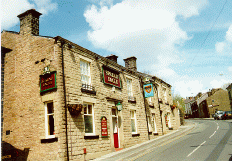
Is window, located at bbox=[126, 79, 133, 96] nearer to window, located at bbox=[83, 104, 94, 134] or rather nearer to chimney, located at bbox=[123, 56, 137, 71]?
chimney, located at bbox=[123, 56, 137, 71]

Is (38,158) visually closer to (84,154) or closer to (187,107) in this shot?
(84,154)

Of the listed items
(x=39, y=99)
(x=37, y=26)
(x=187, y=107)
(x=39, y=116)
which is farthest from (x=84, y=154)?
(x=187, y=107)

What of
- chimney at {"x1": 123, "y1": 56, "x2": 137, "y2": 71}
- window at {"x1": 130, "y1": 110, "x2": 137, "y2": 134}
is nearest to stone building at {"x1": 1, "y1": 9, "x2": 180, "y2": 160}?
window at {"x1": 130, "y1": 110, "x2": 137, "y2": 134}

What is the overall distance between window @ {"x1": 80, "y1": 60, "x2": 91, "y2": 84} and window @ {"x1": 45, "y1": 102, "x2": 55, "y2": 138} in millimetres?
2564

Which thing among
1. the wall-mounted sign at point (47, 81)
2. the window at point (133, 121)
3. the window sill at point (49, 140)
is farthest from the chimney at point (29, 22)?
the window at point (133, 121)

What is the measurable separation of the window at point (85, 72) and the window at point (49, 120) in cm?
256

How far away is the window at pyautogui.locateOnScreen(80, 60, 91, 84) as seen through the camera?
13.0m

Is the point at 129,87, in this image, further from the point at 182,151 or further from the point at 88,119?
the point at 182,151

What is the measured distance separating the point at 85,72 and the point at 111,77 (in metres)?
2.93

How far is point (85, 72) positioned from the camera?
13336 millimetres

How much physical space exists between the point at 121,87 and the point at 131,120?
3040 mm

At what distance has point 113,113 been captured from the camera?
15664 millimetres

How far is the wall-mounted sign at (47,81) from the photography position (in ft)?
36.3

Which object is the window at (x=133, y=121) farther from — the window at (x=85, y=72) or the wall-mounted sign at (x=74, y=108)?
the wall-mounted sign at (x=74, y=108)
